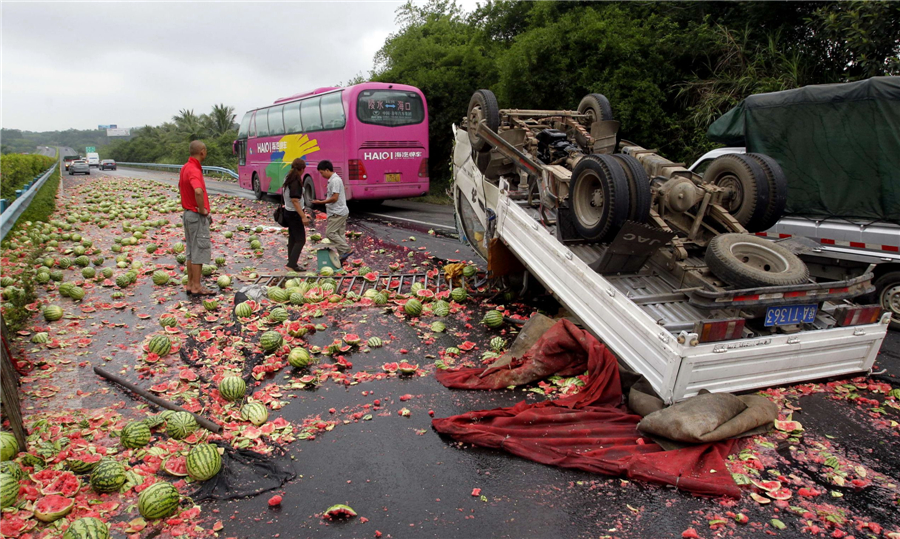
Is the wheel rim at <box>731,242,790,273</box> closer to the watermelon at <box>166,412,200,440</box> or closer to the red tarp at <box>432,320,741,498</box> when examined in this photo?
the red tarp at <box>432,320,741,498</box>

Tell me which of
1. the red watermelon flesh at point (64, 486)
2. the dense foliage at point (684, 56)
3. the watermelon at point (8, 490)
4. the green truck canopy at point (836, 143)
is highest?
the dense foliage at point (684, 56)

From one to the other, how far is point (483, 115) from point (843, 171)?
5.35 m

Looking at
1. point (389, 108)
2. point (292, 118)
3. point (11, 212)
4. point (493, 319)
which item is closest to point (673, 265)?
point (493, 319)

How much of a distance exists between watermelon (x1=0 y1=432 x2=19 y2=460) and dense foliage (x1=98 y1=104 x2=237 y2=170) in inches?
1947

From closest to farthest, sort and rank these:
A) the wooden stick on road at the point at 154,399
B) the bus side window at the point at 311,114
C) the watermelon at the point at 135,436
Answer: the watermelon at the point at 135,436 < the wooden stick on road at the point at 154,399 < the bus side window at the point at 311,114

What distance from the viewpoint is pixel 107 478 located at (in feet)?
12.5

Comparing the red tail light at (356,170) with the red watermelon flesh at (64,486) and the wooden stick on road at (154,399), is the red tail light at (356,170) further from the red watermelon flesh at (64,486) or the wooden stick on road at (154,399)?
the red watermelon flesh at (64,486)

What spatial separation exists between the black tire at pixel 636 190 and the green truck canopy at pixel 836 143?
3.93 metres

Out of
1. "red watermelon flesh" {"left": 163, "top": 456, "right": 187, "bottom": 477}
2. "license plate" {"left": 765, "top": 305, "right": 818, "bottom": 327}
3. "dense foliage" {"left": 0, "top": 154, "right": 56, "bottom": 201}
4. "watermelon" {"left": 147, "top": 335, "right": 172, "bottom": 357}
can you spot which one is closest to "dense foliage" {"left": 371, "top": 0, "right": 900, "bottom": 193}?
"license plate" {"left": 765, "top": 305, "right": 818, "bottom": 327}

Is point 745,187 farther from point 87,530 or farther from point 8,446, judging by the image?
point 8,446

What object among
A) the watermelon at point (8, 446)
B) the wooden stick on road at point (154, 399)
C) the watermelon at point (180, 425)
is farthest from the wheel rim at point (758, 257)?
the watermelon at point (8, 446)

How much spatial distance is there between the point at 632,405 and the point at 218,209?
18.6 meters

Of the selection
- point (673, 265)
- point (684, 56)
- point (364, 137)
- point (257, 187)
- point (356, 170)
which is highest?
point (684, 56)

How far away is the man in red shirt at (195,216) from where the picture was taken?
8.23 metres
